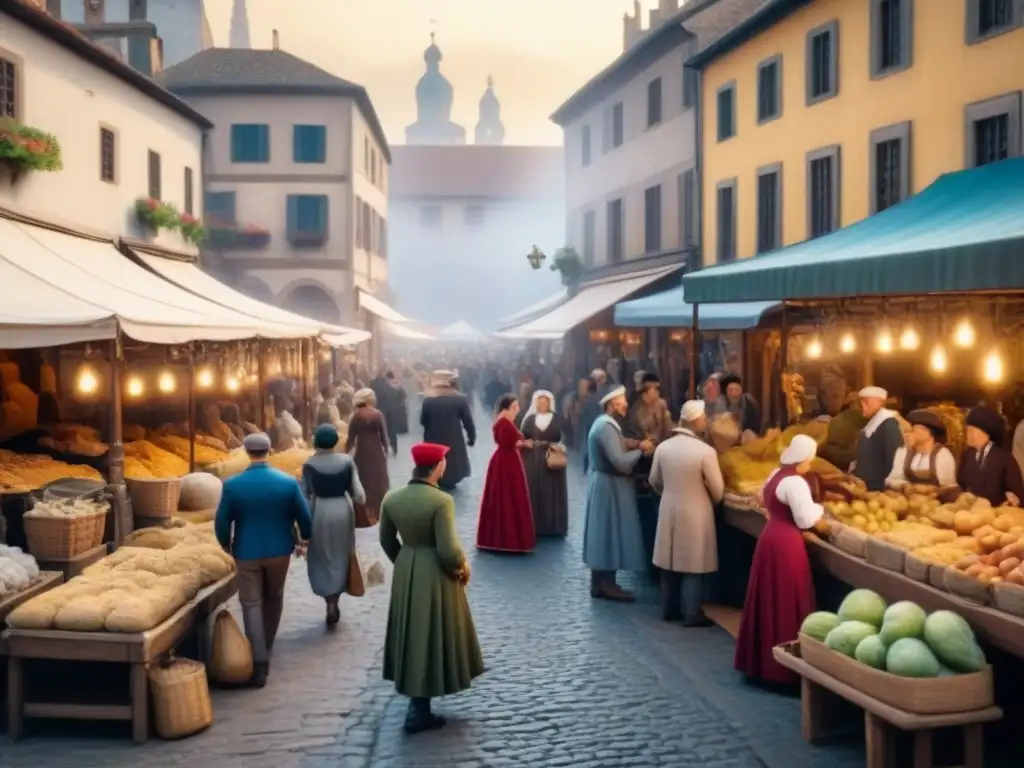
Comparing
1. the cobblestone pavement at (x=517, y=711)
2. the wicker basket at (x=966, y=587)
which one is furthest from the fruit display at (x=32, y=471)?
the wicker basket at (x=966, y=587)

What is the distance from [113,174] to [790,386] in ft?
40.2

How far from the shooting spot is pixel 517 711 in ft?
26.7

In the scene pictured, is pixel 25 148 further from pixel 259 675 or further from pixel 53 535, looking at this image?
pixel 259 675

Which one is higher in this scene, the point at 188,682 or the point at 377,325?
the point at 377,325

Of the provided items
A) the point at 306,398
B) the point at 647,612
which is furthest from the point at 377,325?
the point at 647,612

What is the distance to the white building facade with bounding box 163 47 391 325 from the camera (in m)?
39.3

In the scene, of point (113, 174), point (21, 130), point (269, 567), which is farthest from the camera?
point (113, 174)

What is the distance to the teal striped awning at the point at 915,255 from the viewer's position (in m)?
8.27

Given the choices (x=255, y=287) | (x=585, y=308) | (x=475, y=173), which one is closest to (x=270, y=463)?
(x=585, y=308)

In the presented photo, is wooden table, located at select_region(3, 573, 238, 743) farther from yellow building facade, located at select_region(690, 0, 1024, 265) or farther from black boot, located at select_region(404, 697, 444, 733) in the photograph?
yellow building facade, located at select_region(690, 0, 1024, 265)

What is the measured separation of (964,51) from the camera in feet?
54.8

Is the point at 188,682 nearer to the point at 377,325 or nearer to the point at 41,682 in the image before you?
the point at 41,682

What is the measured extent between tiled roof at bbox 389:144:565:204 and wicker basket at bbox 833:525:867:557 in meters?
73.3

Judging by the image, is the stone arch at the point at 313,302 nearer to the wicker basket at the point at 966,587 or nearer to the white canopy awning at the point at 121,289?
the white canopy awning at the point at 121,289
